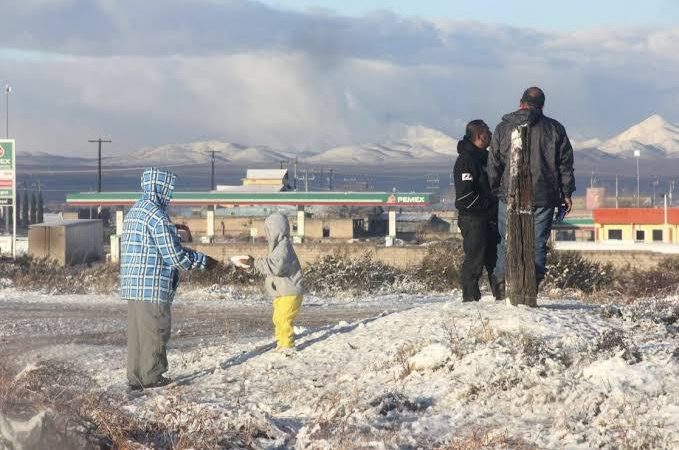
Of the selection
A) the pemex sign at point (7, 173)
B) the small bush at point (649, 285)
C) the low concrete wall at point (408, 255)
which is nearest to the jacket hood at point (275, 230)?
the small bush at point (649, 285)

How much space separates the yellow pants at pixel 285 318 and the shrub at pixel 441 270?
1056 cm

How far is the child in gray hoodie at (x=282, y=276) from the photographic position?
10125 millimetres

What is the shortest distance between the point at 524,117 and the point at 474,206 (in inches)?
40.6

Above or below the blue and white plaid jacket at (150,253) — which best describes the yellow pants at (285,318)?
below

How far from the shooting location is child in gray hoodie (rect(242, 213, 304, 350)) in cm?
1012

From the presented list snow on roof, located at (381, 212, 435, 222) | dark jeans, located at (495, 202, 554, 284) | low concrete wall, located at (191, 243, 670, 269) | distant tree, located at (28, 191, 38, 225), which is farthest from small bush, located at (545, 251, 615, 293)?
distant tree, located at (28, 191, 38, 225)

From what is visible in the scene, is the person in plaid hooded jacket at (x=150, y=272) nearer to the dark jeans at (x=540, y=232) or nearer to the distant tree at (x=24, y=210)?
the dark jeans at (x=540, y=232)

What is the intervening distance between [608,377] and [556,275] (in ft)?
45.1

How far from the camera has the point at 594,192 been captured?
420 ft

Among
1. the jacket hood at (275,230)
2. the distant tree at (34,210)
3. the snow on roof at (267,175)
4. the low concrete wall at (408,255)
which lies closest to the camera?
the jacket hood at (275,230)

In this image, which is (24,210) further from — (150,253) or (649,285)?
(150,253)

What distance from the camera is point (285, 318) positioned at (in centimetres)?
1011

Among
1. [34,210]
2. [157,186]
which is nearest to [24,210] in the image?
[34,210]

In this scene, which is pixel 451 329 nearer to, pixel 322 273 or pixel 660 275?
pixel 660 275
